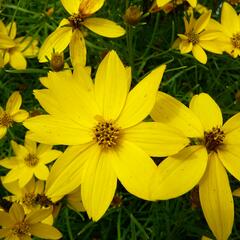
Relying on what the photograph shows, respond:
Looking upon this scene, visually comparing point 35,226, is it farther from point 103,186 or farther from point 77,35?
point 77,35

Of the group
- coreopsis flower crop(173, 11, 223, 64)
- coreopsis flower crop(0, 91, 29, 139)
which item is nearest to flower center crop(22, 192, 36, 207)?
coreopsis flower crop(0, 91, 29, 139)

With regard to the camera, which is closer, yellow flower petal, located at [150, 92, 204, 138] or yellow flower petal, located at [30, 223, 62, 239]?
yellow flower petal, located at [150, 92, 204, 138]

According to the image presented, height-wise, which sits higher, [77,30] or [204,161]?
[77,30]

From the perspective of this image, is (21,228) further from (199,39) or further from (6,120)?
(199,39)

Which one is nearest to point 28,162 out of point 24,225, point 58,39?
point 24,225

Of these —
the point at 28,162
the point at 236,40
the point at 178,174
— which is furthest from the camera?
the point at 236,40

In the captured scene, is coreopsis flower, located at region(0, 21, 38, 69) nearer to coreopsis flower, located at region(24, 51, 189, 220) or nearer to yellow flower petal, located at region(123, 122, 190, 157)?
coreopsis flower, located at region(24, 51, 189, 220)

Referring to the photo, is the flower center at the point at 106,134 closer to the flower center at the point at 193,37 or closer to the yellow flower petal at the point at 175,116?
the yellow flower petal at the point at 175,116

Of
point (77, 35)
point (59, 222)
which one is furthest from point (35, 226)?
point (77, 35)
